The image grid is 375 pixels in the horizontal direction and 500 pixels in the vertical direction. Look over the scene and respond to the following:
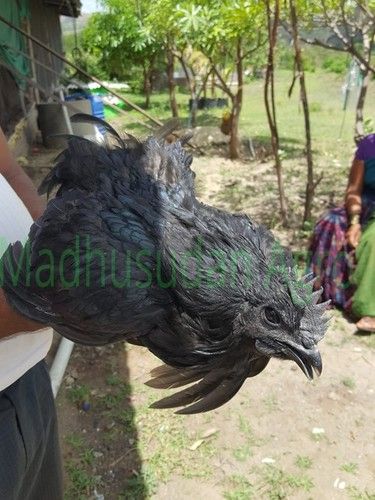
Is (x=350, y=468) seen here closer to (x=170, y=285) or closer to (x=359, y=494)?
(x=359, y=494)

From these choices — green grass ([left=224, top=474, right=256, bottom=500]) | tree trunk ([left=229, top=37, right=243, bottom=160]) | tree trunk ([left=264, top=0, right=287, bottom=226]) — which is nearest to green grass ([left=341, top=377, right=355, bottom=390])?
green grass ([left=224, top=474, right=256, bottom=500])

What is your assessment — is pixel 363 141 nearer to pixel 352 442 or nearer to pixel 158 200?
pixel 352 442

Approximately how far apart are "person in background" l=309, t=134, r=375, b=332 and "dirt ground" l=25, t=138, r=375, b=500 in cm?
48

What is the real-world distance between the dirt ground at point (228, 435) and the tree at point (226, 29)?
3.96m

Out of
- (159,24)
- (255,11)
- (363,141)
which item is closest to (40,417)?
(363,141)

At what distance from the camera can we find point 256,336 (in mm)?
1208

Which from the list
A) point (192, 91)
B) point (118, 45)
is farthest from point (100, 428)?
point (118, 45)

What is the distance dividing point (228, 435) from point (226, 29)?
6013 millimetres

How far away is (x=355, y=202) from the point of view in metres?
4.39

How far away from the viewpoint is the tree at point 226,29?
5866mm

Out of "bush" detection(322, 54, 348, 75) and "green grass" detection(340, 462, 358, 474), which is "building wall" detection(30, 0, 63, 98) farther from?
"bush" detection(322, 54, 348, 75)

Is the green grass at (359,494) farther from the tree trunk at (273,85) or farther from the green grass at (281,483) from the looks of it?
the tree trunk at (273,85)

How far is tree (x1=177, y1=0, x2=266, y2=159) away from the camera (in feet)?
19.2

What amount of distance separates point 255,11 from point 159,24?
3.14m
